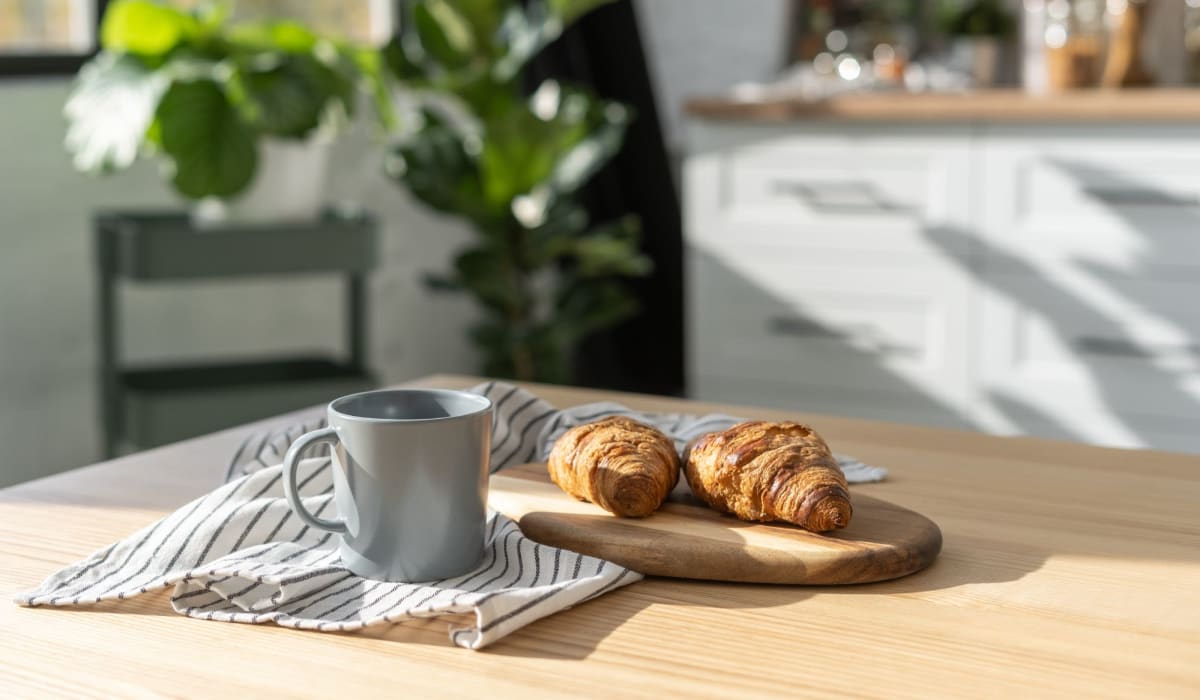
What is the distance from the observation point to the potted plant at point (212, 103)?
228 centimetres

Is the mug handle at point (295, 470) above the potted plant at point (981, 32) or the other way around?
the other way around

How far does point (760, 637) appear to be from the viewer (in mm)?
630

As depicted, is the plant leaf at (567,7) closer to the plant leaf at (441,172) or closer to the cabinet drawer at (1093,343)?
the plant leaf at (441,172)

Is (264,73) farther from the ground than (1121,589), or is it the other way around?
(264,73)

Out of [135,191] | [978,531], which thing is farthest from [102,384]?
[978,531]

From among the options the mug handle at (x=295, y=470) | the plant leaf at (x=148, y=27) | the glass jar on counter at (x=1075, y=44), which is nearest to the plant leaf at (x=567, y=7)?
the plant leaf at (x=148, y=27)

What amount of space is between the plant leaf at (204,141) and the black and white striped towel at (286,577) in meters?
1.57

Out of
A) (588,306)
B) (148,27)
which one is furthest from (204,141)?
(588,306)

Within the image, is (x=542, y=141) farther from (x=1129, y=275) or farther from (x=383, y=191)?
(x=1129, y=275)

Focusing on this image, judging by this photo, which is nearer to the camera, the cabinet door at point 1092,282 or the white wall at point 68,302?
the cabinet door at point 1092,282

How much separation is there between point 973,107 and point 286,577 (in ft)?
7.02

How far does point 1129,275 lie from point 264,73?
5.12 ft

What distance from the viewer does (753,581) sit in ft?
2.30

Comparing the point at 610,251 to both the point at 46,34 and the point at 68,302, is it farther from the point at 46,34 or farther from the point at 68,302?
the point at 46,34
